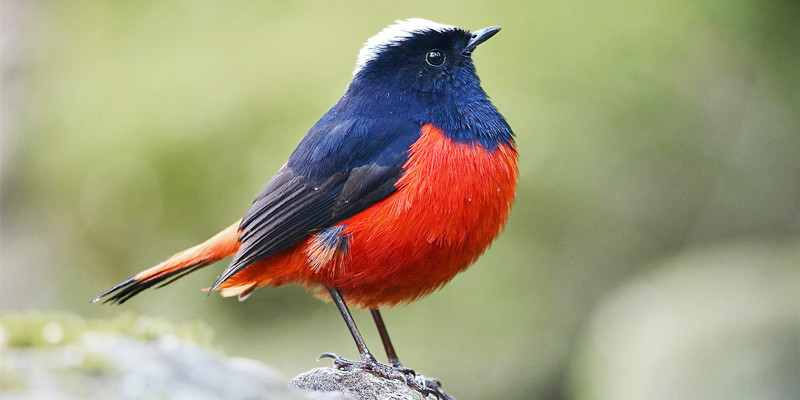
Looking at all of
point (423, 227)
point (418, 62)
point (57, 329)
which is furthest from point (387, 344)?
point (57, 329)

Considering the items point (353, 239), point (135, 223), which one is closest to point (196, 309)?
point (135, 223)

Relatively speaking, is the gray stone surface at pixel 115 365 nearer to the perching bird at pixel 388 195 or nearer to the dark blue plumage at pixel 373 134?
the perching bird at pixel 388 195

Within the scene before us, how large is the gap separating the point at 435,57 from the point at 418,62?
0.32ft

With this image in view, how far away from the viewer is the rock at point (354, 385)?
3545 millimetres

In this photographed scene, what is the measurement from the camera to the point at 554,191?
7.69 meters

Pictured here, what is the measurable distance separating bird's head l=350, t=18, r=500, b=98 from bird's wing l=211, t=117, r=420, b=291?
1.00ft

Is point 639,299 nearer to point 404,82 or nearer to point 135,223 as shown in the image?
point 404,82

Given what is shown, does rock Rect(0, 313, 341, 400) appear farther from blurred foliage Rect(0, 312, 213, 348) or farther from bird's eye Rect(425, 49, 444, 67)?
bird's eye Rect(425, 49, 444, 67)

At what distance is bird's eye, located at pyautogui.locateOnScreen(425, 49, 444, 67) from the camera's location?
4660 millimetres

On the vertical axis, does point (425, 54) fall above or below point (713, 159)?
below

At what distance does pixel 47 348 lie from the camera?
1878 mm

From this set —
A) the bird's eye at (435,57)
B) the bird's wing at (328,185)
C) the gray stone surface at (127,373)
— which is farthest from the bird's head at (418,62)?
the gray stone surface at (127,373)

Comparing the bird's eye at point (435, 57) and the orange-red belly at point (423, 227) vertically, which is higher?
the bird's eye at point (435, 57)

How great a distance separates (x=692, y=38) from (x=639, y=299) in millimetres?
2647
